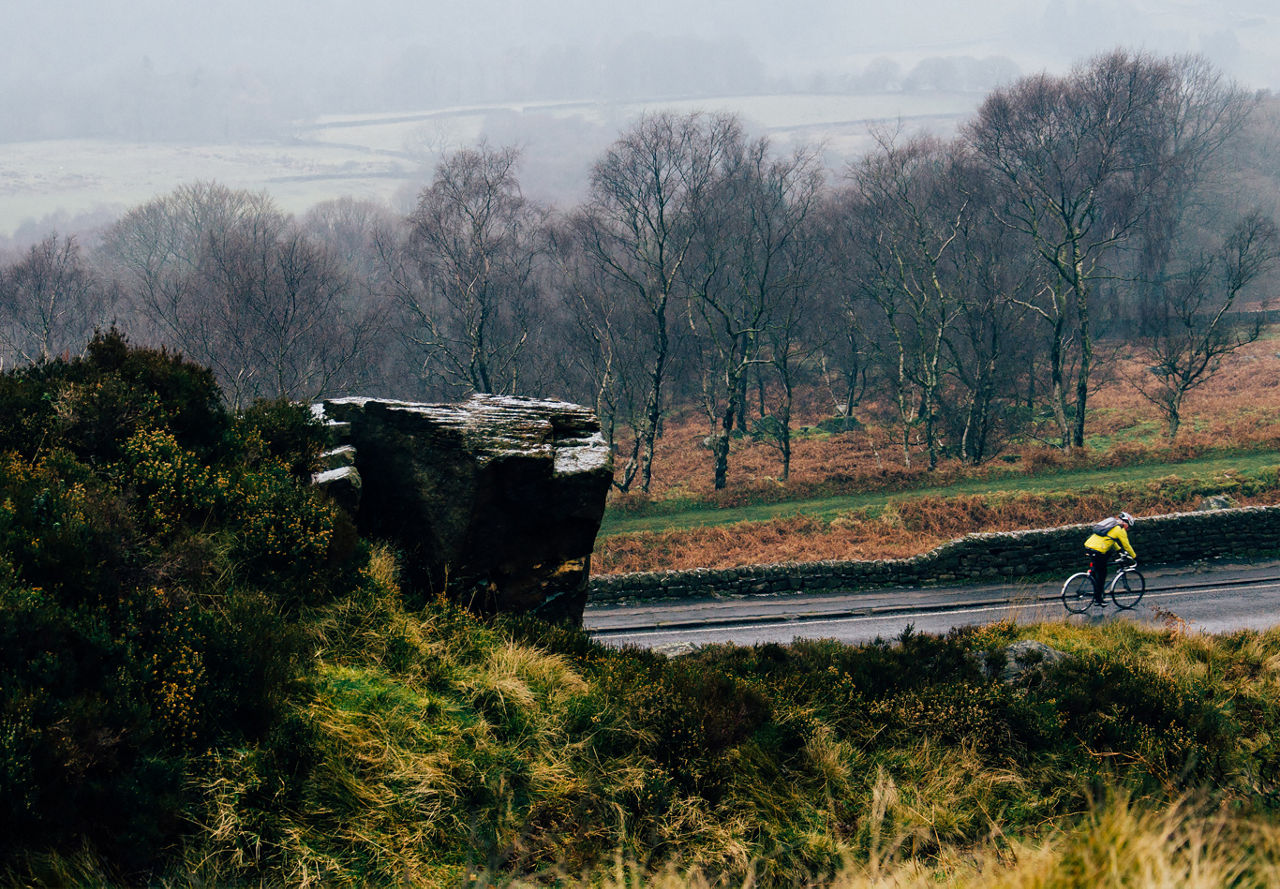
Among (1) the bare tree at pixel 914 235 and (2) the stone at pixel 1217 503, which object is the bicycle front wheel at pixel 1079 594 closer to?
(2) the stone at pixel 1217 503

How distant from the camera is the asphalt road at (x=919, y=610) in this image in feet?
53.7

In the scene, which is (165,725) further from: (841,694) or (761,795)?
Answer: (841,694)

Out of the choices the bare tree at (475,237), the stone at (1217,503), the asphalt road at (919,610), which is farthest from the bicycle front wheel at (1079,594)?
the bare tree at (475,237)

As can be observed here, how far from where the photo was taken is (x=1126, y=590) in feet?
56.4

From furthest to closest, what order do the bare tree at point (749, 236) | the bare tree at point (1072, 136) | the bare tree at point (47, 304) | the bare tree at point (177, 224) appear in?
the bare tree at point (177, 224) < the bare tree at point (47, 304) < the bare tree at point (749, 236) < the bare tree at point (1072, 136)

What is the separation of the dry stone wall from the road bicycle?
2.43m

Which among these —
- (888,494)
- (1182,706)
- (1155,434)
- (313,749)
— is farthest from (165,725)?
(1155,434)

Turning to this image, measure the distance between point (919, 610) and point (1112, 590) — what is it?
4.03 m

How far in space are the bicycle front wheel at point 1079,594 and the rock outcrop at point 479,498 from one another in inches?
459

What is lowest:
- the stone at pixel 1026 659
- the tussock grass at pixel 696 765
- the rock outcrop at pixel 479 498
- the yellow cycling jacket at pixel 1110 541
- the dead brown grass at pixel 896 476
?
the dead brown grass at pixel 896 476

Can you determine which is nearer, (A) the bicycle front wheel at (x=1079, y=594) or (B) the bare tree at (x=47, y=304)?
(A) the bicycle front wheel at (x=1079, y=594)

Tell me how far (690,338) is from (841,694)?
4073 cm

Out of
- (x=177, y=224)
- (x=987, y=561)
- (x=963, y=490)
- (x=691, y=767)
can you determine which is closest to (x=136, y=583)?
(x=691, y=767)

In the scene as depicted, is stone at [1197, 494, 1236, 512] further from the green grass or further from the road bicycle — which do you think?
the road bicycle
